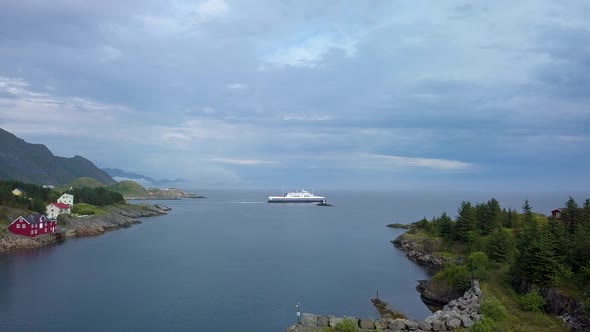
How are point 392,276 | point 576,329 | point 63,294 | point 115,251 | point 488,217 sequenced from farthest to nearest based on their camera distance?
1. point 115,251
2. point 488,217
3. point 392,276
4. point 63,294
5. point 576,329

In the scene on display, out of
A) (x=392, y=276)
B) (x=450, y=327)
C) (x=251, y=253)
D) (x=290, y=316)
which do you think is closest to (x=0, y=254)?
(x=251, y=253)

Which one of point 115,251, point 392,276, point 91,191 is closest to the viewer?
point 392,276

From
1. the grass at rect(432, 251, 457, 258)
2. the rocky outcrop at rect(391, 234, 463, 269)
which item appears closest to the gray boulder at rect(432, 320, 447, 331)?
the rocky outcrop at rect(391, 234, 463, 269)

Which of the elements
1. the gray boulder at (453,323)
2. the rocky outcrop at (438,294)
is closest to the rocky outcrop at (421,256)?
the rocky outcrop at (438,294)

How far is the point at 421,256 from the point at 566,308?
3138 centimetres

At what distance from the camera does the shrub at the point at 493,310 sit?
24.7 meters

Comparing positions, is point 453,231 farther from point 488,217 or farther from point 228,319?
point 228,319

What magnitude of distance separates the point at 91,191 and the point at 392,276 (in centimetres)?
9114

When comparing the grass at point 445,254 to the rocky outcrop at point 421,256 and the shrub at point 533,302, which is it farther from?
the shrub at point 533,302

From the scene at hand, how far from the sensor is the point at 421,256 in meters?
56.9

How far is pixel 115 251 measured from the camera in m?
60.0

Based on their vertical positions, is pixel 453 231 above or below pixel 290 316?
above

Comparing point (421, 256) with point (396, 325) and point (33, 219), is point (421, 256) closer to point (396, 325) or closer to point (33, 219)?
point (396, 325)

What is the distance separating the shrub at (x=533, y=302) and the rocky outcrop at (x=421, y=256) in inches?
879
